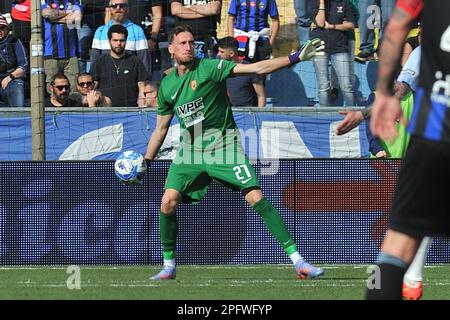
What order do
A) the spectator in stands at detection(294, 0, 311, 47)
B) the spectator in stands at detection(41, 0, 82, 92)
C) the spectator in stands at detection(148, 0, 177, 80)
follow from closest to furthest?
the spectator in stands at detection(41, 0, 82, 92) → the spectator in stands at detection(148, 0, 177, 80) → the spectator in stands at detection(294, 0, 311, 47)

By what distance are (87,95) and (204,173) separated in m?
5.14

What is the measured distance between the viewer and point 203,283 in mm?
9922

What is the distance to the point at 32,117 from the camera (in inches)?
543

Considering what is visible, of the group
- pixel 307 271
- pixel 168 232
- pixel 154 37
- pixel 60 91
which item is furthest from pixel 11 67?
pixel 307 271

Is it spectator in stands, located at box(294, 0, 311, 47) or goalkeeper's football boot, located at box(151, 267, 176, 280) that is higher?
spectator in stands, located at box(294, 0, 311, 47)

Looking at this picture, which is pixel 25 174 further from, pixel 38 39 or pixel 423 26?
pixel 423 26

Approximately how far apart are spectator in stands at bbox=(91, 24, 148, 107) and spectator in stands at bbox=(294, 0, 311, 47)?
2788 millimetres

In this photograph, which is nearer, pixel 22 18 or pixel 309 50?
pixel 309 50

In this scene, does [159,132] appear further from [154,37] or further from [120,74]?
[154,37]

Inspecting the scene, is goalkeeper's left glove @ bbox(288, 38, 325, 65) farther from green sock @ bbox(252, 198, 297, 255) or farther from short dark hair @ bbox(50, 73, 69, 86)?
short dark hair @ bbox(50, 73, 69, 86)

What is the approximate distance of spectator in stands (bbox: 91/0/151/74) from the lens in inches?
631

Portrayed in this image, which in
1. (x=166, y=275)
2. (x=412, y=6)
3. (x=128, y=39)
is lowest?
(x=166, y=275)

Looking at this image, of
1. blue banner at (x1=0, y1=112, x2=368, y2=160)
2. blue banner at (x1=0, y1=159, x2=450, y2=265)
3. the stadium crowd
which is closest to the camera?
blue banner at (x1=0, y1=159, x2=450, y2=265)

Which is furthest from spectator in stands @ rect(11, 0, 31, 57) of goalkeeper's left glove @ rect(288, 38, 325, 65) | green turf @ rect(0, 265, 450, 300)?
goalkeeper's left glove @ rect(288, 38, 325, 65)
